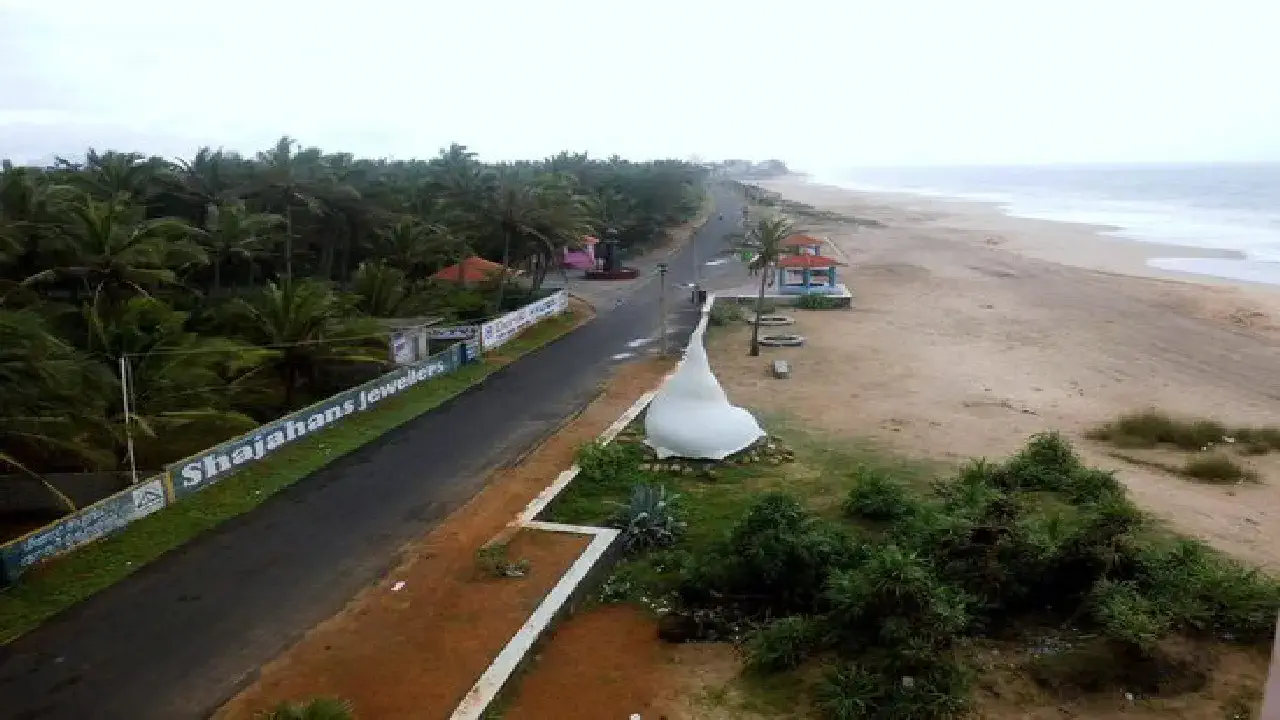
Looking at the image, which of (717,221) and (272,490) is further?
(717,221)

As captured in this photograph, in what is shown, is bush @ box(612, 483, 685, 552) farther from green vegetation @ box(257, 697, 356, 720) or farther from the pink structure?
the pink structure

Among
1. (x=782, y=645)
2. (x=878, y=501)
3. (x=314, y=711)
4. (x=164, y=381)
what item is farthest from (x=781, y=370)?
(x=314, y=711)

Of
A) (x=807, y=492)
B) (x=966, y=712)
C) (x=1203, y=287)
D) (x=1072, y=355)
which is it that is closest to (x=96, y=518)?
(x=807, y=492)

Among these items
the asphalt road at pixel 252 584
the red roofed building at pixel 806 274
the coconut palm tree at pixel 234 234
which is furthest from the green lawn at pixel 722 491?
the red roofed building at pixel 806 274

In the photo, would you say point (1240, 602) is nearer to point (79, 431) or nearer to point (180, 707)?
point (180, 707)

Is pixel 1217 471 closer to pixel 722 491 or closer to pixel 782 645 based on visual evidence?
pixel 722 491

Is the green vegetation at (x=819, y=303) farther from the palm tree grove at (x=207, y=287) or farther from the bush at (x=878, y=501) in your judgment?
the bush at (x=878, y=501)

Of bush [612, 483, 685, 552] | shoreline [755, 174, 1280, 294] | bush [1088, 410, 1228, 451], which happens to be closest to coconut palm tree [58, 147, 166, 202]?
bush [612, 483, 685, 552]
